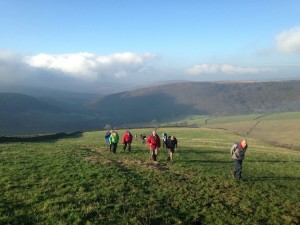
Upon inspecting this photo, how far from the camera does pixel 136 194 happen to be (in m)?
16.5

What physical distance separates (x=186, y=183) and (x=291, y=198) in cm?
639

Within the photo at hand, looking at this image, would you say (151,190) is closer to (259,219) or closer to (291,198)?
(259,219)

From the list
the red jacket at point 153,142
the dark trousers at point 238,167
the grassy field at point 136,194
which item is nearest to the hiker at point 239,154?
the dark trousers at point 238,167

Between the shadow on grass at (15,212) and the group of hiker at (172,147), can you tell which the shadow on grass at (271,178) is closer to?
the group of hiker at (172,147)

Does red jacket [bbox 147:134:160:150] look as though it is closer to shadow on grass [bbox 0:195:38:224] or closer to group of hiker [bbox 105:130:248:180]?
group of hiker [bbox 105:130:248:180]

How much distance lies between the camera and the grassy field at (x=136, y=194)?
13422mm

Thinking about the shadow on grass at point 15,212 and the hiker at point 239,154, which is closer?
the shadow on grass at point 15,212

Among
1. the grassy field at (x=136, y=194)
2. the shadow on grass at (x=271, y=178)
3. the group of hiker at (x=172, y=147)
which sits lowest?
the shadow on grass at (x=271, y=178)

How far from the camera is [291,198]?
1842 centimetres

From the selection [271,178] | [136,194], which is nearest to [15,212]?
[136,194]

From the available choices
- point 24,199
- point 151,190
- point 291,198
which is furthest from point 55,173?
point 291,198

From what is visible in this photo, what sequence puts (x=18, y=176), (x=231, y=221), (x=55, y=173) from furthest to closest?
1. (x=55, y=173)
2. (x=18, y=176)
3. (x=231, y=221)

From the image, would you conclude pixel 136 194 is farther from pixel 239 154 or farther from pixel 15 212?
pixel 239 154

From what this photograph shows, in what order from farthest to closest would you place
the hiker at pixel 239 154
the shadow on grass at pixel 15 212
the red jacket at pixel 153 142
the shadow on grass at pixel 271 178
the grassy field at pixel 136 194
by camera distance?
the red jacket at pixel 153 142 → the shadow on grass at pixel 271 178 → the hiker at pixel 239 154 → the grassy field at pixel 136 194 → the shadow on grass at pixel 15 212
